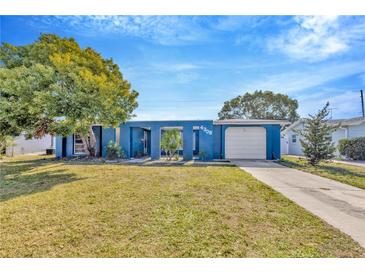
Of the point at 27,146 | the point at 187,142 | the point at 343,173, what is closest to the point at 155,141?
the point at 187,142

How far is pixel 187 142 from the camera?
15016 mm

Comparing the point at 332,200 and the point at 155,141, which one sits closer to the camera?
the point at 332,200

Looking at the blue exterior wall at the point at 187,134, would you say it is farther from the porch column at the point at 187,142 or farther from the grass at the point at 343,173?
the grass at the point at 343,173

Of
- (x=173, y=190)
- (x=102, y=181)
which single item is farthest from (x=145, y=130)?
(x=173, y=190)

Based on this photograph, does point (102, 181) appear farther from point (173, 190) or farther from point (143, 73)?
point (143, 73)

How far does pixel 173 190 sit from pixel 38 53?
10.0 m

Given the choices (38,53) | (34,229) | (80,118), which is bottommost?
(34,229)

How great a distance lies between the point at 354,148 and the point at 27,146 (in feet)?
87.0

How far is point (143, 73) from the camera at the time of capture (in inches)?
271

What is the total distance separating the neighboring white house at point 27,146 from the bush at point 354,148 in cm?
2295

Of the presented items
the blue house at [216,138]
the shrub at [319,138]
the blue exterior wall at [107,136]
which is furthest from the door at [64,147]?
the shrub at [319,138]

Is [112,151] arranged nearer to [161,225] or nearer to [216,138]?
[216,138]

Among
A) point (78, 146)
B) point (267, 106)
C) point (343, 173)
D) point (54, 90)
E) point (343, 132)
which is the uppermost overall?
point (267, 106)
